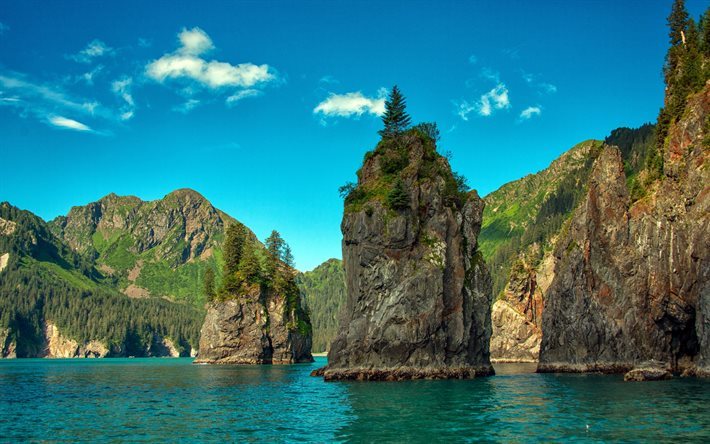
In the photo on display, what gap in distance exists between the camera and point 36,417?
45.8m

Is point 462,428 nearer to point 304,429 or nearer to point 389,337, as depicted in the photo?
point 304,429

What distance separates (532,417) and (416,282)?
3543 centimetres

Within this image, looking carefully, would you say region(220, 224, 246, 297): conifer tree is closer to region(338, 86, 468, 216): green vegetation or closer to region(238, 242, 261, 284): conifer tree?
region(238, 242, 261, 284): conifer tree

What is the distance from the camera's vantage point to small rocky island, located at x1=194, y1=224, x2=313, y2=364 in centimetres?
14388

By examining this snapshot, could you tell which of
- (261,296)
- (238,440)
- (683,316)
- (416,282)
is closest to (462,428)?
(238,440)

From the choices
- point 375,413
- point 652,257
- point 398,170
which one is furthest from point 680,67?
point 375,413

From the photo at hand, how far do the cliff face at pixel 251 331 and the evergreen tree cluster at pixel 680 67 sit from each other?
9348cm

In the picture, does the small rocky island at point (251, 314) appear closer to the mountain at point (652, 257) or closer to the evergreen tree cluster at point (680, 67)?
the mountain at point (652, 257)

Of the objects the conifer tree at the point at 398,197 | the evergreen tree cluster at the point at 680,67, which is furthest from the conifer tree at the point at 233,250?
the evergreen tree cluster at the point at 680,67

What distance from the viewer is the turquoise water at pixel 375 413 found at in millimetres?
35500

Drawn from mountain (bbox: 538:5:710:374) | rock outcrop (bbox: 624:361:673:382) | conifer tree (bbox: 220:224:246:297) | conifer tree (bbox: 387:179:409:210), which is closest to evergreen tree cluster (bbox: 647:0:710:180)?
mountain (bbox: 538:5:710:374)

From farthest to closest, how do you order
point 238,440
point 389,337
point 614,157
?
point 614,157 < point 389,337 < point 238,440

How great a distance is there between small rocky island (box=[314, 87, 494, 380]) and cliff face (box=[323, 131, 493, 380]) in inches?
5.4

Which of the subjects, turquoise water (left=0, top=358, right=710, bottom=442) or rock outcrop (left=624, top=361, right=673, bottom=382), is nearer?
turquoise water (left=0, top=358, right=710, bottom=442)
